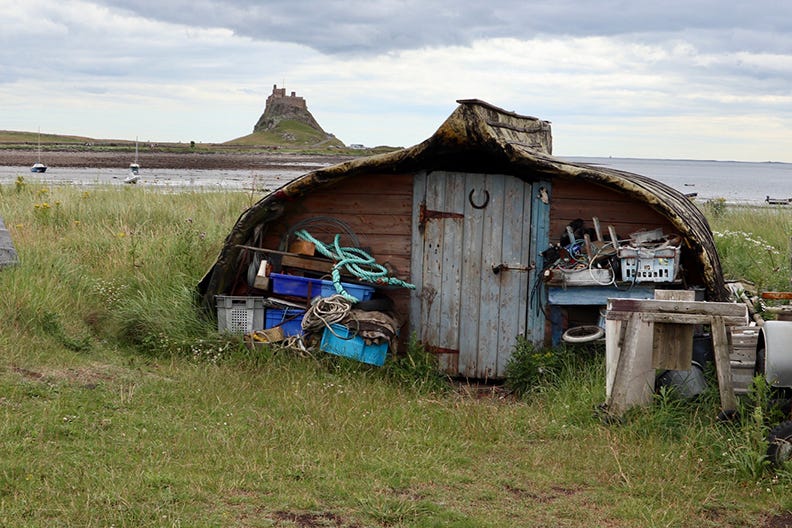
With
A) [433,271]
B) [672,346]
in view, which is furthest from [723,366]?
[433,271]

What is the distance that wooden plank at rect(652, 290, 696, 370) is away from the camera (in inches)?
269

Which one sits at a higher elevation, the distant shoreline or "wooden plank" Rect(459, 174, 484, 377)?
the distant shoreline

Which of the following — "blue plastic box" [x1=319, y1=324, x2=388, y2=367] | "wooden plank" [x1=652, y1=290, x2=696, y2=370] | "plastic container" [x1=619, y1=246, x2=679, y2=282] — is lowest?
"blue plastic box" [x1=319, y1=324, x2=388, y2=367]

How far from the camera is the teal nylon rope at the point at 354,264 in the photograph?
941cm

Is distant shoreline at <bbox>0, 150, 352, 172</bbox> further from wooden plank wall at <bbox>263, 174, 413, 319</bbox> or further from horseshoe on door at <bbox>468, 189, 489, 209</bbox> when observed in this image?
horseshoe on door at <bbox>468, 189, 489, 209</bbox>

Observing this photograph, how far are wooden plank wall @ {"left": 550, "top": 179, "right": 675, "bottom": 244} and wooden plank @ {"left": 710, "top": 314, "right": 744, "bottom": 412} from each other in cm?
252

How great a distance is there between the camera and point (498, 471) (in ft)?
20.6

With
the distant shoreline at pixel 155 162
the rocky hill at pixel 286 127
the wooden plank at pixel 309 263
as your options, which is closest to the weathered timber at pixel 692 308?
the wooden plank at pixel 309 263

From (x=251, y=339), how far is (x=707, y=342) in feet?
14.7

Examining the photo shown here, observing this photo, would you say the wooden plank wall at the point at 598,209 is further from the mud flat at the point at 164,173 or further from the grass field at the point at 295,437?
the mud flat at the point at 164,173

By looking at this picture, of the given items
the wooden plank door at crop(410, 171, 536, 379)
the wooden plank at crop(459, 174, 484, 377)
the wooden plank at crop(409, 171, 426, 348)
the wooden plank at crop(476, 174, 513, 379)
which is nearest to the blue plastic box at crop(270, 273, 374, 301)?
the wooden plank at crop(409, 171, 426, 348)

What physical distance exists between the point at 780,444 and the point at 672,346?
118 centimetres

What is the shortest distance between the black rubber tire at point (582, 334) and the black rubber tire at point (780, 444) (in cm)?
281

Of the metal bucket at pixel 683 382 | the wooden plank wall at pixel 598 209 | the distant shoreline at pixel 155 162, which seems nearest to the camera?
the metal bucket at pixel 683 382
